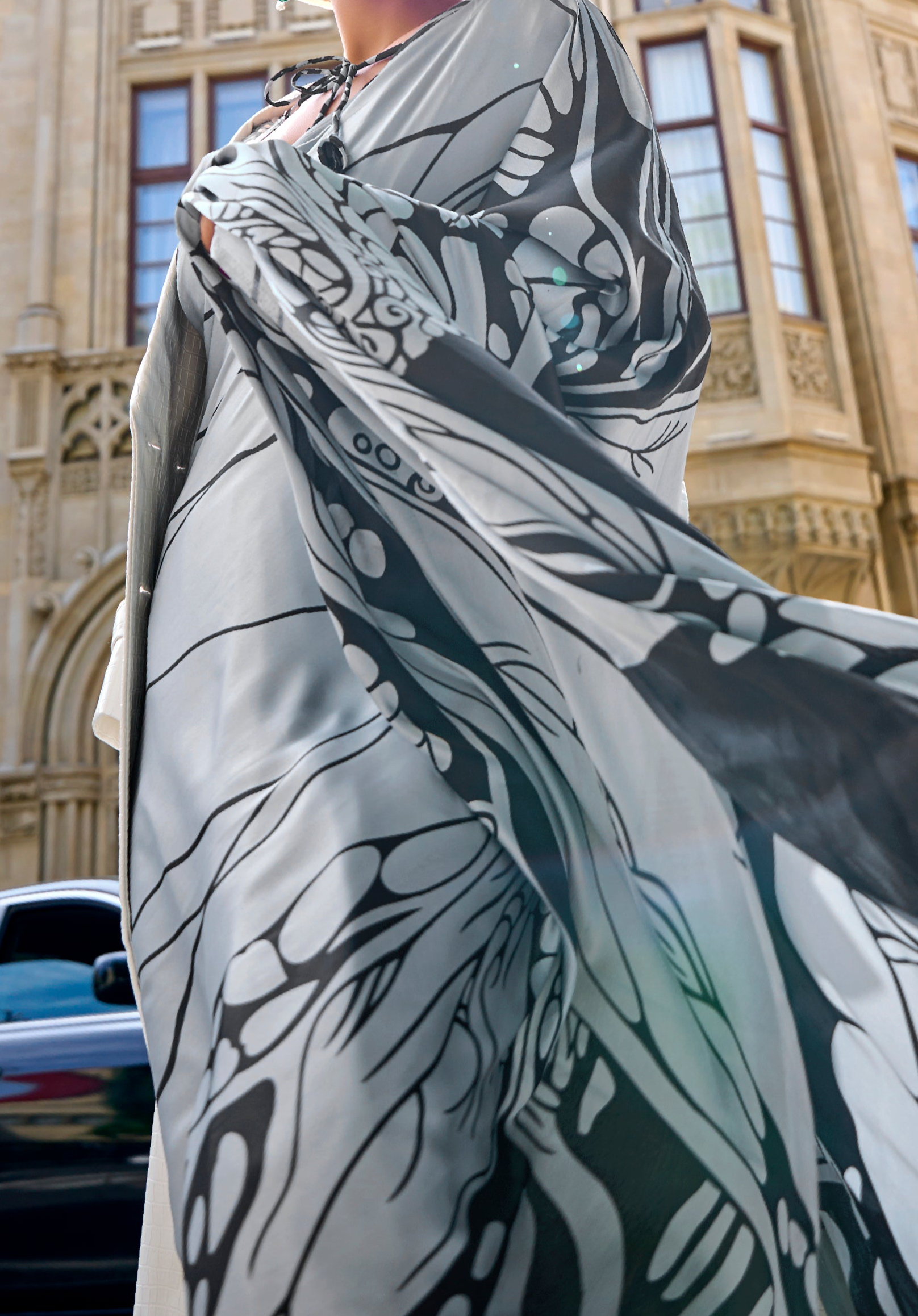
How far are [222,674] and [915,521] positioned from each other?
854 cm

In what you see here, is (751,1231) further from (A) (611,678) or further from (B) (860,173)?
(B) (860,173)

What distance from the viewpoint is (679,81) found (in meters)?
9.12

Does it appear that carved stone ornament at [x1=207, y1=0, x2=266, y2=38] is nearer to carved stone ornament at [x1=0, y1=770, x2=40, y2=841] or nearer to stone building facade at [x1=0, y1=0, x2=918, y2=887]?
stone building facade at [x1=0, y1=0, x2=918, y2=887]

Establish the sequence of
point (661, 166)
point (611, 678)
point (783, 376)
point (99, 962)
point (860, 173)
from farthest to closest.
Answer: point (860, 173), point (783, 376), point (99, 962), point (661, 166), point (611, 678)

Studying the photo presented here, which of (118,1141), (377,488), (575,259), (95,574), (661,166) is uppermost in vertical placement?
(95,574)

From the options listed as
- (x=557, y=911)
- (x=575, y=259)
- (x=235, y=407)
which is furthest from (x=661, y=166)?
(x=557, y=911)

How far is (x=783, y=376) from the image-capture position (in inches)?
330

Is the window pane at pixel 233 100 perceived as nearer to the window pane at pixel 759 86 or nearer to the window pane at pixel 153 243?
the window pane at pixel 153 243

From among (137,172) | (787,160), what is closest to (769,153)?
(787,160)

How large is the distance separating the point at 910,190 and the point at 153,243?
6.36m

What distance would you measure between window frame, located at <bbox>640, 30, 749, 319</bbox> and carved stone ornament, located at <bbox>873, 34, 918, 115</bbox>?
1.88 metres

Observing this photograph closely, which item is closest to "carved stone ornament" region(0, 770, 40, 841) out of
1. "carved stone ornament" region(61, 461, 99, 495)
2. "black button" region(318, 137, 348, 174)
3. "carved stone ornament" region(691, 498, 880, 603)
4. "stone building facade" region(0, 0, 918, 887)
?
"stone building facade" region(0, 0, 918, 887)

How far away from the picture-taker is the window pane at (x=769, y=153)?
9.12 m

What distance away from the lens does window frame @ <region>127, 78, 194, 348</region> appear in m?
9.22
